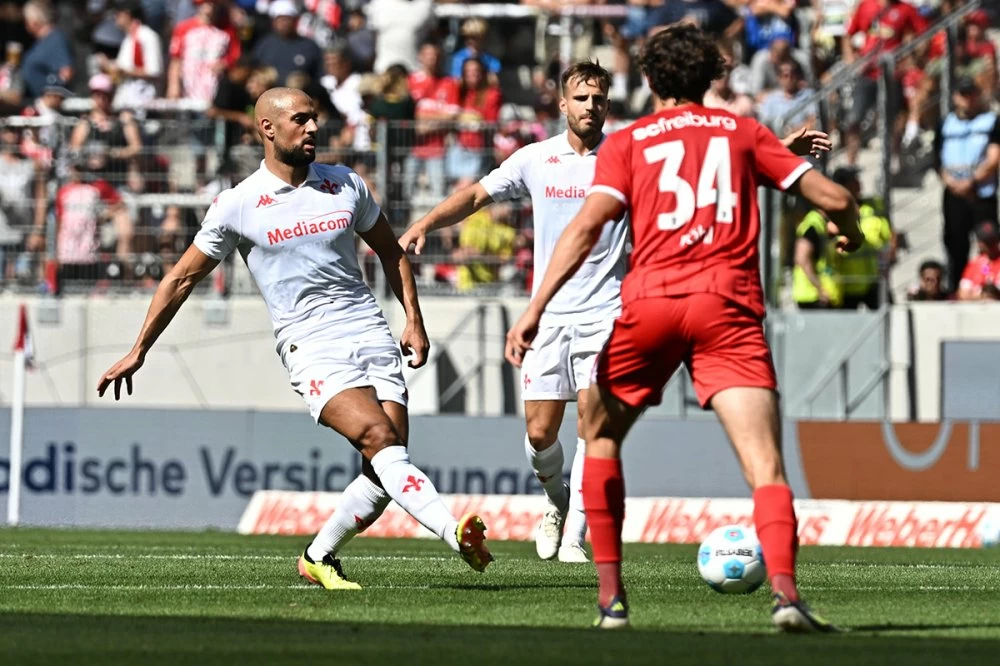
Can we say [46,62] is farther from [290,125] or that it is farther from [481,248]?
[290,125]

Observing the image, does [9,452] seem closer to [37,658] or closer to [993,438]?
[993,438]

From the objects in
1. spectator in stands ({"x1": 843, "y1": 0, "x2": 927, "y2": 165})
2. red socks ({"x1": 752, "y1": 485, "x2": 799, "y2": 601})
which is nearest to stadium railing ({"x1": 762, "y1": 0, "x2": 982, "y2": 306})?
spectator in stands ({"x1": 843, "y1": 0, "x2": 927, "y2": 165})

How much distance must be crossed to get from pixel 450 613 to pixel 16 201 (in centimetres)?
1411

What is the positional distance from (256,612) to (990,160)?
12966mm

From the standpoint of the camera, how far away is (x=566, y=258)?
7316 millimetres

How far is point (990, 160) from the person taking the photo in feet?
63.8

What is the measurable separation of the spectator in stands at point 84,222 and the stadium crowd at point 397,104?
0.02 m

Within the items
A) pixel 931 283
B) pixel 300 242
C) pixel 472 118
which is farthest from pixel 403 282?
pixel 472 118

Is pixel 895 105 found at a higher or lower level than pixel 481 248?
higher

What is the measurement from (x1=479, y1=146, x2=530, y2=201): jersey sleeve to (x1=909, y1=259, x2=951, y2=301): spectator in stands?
8764 millimetres

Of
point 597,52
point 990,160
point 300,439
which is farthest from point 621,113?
point 300,439

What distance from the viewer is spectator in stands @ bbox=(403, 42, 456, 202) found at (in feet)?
65.7

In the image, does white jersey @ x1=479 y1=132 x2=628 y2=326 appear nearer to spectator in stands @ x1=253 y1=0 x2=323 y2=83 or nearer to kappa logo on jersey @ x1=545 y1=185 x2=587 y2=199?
kappa logo on jersey @ x1=545 y1=185 x2=587 y2=199

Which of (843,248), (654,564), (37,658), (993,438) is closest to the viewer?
(37,658)
